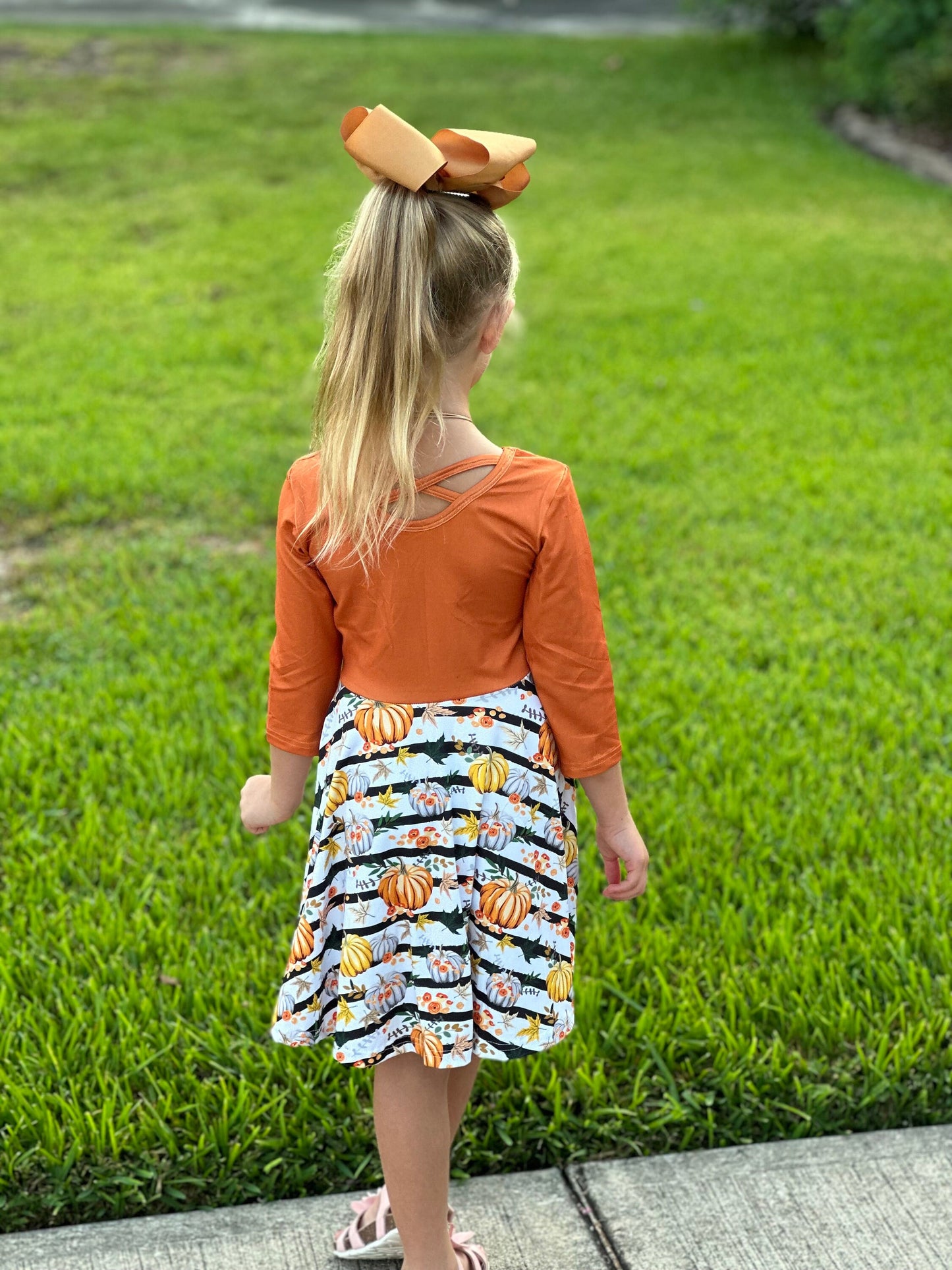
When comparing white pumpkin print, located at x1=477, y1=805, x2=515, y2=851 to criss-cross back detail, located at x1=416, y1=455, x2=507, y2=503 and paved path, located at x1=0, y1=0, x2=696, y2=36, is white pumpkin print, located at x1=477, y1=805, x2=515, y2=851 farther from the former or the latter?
paved path, located at x1=0, y1=0, x2=696, y2=36

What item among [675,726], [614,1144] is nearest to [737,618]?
[675,726]

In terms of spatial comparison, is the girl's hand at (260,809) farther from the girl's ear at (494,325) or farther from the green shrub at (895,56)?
the green shrub at (895,56)

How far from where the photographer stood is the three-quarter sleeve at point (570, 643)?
1731 millimetres

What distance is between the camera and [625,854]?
6.13 ft

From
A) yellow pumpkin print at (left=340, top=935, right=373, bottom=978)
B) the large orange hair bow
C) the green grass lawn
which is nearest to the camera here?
the large orange hair bow

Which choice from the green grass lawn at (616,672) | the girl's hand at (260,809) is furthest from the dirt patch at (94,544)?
the girl's hand at (260,809)

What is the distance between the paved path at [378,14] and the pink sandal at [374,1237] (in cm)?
1714

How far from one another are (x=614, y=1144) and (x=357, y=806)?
0.95 meters

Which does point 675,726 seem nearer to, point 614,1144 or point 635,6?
point 614,1144

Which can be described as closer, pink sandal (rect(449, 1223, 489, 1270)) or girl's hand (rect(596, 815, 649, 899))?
girl's hand (rect(596, 815, 649, 899))

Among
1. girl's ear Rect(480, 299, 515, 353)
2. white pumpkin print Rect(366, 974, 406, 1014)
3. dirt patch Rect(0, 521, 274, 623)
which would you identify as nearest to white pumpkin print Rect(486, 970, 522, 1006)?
white pumpkin print Rect(366, 974, 406, 1014)

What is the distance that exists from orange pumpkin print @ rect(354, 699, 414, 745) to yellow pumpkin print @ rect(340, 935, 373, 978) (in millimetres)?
281

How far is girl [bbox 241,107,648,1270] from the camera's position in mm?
1677

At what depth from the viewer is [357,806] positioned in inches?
70.1
